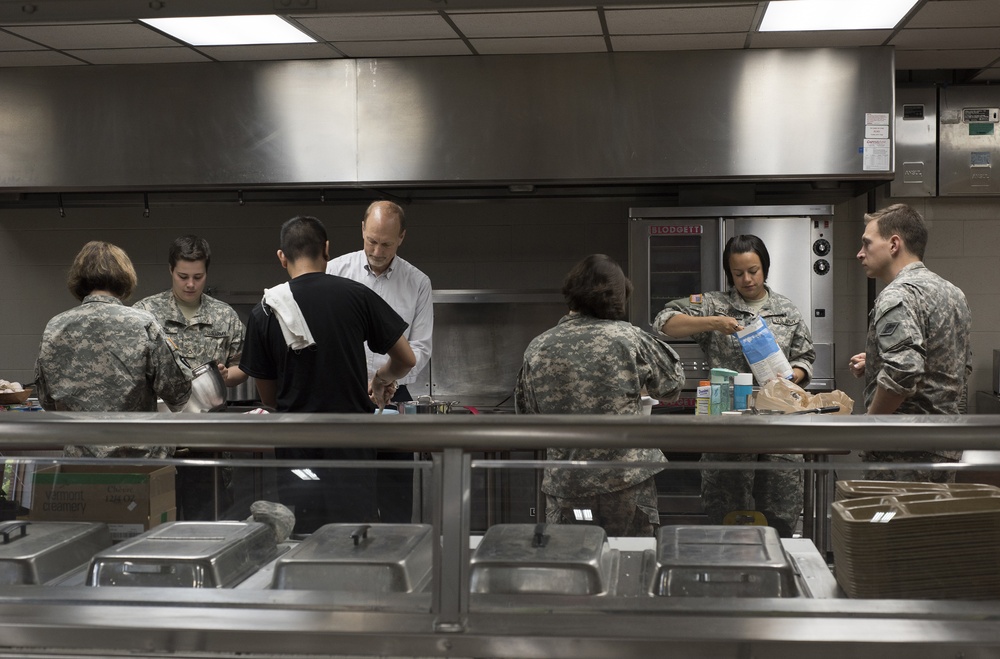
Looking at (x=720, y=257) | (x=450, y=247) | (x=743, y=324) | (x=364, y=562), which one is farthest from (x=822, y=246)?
(x=364, y=562)

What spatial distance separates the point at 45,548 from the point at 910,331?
96.9 inches

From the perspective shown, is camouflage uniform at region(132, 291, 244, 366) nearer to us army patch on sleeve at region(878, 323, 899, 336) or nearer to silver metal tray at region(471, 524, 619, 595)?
us army patch on sleeve at region(878, 323, 899, 336)

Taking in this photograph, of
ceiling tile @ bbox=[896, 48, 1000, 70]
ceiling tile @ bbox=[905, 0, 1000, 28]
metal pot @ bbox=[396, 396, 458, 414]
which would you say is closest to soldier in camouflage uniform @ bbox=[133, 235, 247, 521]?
metal pot @ bbox=[396, 396, 458, 414]

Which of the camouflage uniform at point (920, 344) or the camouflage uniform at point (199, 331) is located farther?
the camouflage uniform at point (199, 331)

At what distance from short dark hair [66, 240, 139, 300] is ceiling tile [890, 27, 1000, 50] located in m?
3.56

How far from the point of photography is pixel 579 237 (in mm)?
5312

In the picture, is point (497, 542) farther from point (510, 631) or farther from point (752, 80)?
point (752, 80)

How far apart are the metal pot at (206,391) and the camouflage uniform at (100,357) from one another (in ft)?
0.64

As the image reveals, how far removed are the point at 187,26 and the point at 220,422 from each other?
338cm

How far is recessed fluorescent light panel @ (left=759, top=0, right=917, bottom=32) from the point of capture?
386cm

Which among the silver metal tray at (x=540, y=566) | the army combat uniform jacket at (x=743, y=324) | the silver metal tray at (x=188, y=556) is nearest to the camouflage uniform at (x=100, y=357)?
the silver metal tray at (x=188, y=556)

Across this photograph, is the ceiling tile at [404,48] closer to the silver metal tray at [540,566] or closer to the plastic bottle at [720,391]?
the plastic bottle at [720,391]

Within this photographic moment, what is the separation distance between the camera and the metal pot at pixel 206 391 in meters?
3.02

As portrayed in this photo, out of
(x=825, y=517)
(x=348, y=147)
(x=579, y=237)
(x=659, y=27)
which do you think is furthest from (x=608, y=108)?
(x=825, y=517)
